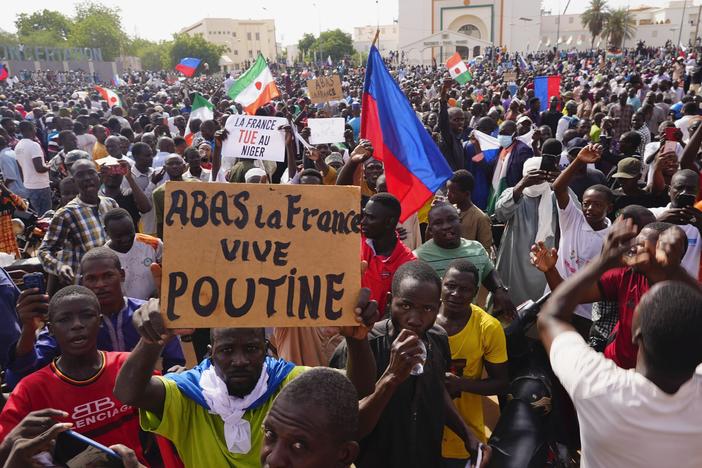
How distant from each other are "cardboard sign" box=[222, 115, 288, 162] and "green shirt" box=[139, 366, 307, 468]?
15.4 feet

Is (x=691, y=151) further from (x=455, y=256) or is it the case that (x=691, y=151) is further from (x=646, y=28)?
(x=646, y=28)

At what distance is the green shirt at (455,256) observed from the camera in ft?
12.3

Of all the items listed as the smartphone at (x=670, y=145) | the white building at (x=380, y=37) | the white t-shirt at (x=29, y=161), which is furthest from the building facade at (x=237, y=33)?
the smartphone at (x=670, y=145)

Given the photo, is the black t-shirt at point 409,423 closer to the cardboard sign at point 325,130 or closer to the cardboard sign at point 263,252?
the cardboard sign at point 263,252

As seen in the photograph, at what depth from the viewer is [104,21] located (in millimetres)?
79875

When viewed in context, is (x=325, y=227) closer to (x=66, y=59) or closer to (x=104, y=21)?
(x=66, y=59)

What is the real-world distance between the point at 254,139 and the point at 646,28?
83450 mm

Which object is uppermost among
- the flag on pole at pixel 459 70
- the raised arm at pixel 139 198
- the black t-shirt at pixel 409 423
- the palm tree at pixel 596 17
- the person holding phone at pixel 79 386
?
the palm tree at pixel 596 17

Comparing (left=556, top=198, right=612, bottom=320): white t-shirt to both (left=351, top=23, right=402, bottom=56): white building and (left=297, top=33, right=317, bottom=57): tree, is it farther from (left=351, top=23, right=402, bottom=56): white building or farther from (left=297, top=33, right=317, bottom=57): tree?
(left=351, top=23, right=402, bottom=56): white building

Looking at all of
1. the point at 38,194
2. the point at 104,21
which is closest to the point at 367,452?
the point at 38,194

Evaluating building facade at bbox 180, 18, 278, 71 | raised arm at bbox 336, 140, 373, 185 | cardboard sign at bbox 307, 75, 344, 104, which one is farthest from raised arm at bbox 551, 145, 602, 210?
building facade at bbox 180, 18, 278, 71

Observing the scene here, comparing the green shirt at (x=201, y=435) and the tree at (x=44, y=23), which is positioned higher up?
the tree at (x=44, y=23)

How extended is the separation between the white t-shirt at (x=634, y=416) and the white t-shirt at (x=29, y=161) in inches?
322

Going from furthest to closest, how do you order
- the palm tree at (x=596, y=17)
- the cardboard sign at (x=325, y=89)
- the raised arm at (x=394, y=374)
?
1. the palm tree at (x=596, y=17)
2. the cardboard sign at (x=325, y=89)
3. the raised arm at (x=394, y=374)
